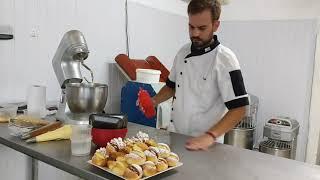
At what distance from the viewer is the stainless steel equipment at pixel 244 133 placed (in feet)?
9.93

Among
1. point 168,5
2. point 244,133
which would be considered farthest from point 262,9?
point 244,133

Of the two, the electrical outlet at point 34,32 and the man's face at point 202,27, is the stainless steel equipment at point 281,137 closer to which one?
the man's face at point 202,27

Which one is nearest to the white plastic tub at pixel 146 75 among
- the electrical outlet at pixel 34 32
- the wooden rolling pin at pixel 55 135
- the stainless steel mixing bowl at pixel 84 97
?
the electrical outlet at pixel 34 32

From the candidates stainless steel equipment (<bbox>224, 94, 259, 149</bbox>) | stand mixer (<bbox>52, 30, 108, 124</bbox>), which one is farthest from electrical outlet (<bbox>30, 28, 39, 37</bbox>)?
stainless steel equipment (<bbox>224, 94, 259, 149</bbox>)

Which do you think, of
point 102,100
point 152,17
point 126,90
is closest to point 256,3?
point 152,17

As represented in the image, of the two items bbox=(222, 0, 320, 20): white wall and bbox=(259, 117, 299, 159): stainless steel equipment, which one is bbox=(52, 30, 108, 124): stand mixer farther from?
bbox=(222, 0, 320, 20): white wall

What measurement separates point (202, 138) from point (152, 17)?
1.73 meters

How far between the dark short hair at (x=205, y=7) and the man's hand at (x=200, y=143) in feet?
1.75

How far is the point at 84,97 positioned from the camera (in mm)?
1301

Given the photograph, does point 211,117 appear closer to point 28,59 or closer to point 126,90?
point 126,90

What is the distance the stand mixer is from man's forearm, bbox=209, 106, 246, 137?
1.65 ft

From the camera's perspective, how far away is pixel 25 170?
1552mm

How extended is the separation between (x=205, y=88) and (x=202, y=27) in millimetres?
279

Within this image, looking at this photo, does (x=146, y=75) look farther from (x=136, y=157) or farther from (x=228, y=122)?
(x=136, y=157)
